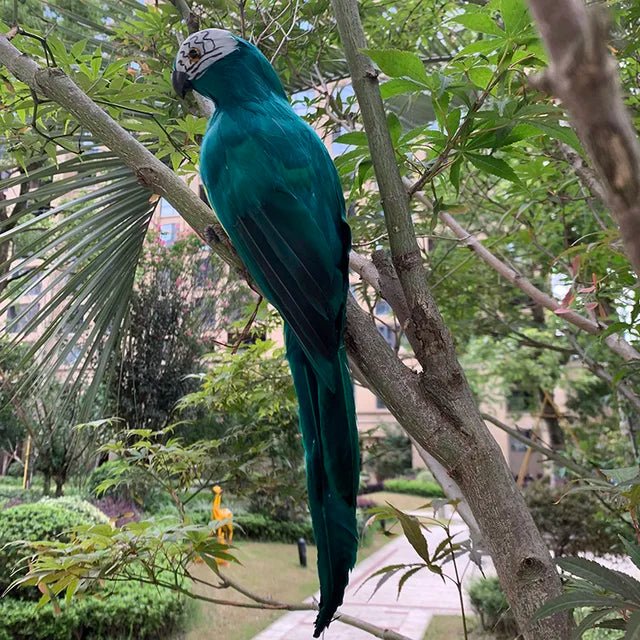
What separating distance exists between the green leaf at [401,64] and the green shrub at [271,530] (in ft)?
12.0

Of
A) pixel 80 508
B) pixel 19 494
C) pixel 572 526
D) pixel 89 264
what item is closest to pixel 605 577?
pixel 89 264

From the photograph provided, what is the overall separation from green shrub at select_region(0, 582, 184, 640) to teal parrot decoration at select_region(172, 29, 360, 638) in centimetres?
197

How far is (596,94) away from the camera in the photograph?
0.39 feet

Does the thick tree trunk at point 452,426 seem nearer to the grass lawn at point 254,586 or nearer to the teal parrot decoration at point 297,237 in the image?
the teal parrot decoration at point 297,237

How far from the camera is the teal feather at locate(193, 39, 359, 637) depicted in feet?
1.50

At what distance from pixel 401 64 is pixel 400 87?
A: 3cm

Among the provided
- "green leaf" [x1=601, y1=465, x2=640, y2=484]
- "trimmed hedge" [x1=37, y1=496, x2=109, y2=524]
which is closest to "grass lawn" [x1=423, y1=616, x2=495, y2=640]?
"trimmed hedge" [x1=37, y1=496, x2=109, y2=524]

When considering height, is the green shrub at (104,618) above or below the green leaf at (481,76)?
below

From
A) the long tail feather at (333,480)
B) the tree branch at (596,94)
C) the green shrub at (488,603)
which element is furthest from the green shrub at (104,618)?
the tree branch at (596,94)

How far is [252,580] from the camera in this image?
10.1 feet

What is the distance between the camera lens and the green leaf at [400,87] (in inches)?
19.9

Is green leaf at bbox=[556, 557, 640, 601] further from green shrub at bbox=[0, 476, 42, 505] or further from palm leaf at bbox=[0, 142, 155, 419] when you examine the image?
green shrub at bbox=[0, 476, 42, 505]

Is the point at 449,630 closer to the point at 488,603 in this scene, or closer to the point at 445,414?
the point at 488,603

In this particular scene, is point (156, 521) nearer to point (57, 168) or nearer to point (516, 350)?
point (57, 168)
